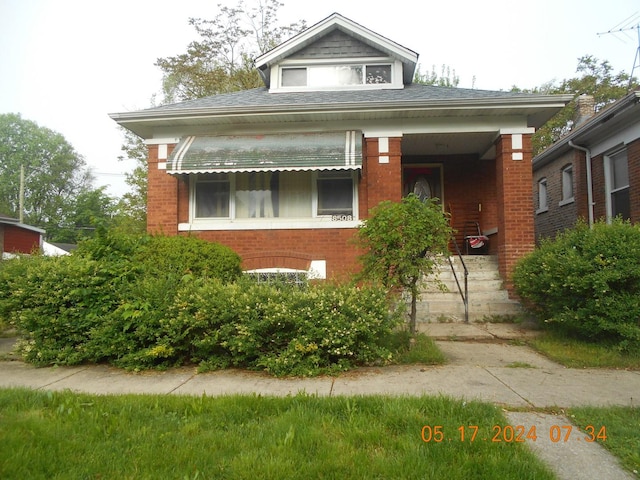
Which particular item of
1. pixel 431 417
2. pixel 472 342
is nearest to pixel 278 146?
pixel 472 342

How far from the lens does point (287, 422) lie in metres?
3.18

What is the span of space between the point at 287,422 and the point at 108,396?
184cm

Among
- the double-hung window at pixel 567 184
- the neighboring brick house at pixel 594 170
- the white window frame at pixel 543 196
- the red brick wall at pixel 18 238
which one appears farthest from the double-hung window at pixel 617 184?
the red brick wall at pixel 18 238

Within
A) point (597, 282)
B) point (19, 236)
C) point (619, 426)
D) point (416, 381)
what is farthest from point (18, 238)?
point (619, 426)

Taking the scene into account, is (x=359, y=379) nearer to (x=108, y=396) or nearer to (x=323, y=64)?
(x=108, y=396)

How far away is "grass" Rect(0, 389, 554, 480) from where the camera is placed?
8.32 ft

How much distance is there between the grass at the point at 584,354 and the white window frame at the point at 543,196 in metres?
10.1

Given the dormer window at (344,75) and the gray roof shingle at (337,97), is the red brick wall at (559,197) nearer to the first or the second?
the gray roof shingle at (337,97)

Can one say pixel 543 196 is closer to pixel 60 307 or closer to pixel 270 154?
pixel 270 154

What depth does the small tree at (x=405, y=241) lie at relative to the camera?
5.29 meters

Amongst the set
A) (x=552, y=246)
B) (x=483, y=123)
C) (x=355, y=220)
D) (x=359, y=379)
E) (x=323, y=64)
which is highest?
(x=323, y=64)

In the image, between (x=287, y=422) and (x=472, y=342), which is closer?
(x=287, y=422)

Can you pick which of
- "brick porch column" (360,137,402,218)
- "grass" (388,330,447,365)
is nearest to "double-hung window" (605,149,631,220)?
"brick porch column" (360,137,402,218)
